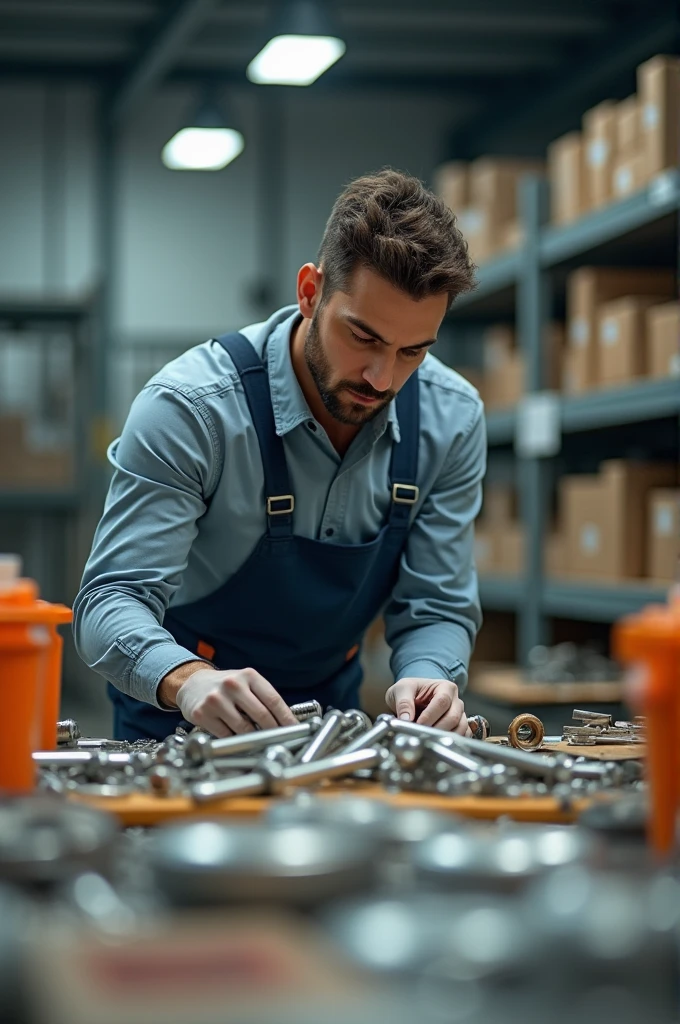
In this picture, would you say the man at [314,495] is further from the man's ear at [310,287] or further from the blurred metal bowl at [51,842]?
the blurred metal bowl at [51,842]

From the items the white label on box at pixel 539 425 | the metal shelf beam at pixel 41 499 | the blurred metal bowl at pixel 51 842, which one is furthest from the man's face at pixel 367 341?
the metal shelf beam at pixel 41 499

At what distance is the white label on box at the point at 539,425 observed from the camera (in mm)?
4211

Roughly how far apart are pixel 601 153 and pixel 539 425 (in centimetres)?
89

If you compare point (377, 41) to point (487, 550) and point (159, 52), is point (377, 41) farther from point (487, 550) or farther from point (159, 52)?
point (487, 550)

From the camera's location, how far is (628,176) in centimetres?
374

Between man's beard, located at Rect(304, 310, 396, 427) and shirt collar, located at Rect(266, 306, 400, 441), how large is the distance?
3cm

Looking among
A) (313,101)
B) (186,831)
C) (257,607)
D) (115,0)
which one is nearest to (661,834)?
(186,831)

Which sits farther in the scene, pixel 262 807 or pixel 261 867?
pixel 262 807

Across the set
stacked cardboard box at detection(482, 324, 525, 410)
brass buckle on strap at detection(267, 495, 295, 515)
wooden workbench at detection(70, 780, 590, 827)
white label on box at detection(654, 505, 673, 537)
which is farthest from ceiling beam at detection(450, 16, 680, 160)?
wooden workbench at detection(70, 780, 590, 827)

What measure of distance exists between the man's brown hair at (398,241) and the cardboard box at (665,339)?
174 centimetres

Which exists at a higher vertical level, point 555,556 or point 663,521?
point 663,521

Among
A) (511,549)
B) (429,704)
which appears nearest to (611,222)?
(511,549)

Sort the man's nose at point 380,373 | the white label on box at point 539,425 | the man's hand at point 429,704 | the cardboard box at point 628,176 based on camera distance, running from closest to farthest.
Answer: the man's hand at point 429,704
the man's nose at point 380,373
the cardboard box at point 628,176
the white label on box at point 539,425

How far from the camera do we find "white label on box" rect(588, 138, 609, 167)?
12.8ft
